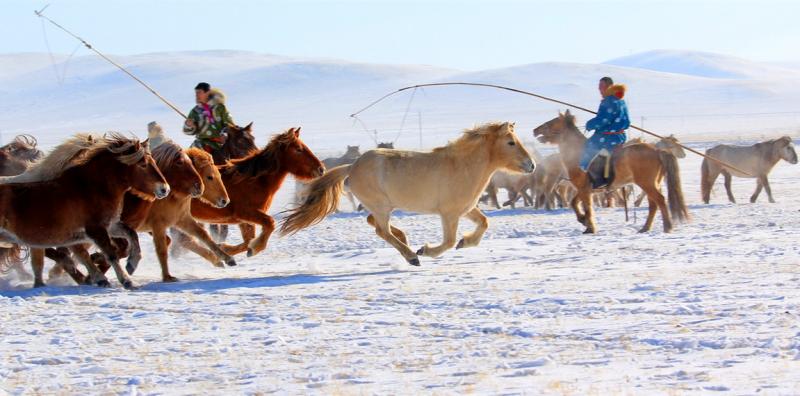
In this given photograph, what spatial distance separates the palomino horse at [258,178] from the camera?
11.1 metres

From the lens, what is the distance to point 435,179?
10.9 metres

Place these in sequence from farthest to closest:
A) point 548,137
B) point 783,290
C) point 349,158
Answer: point 349,158, point 548,137, point 783,290

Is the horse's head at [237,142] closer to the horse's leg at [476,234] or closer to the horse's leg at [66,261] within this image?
the horse's leg at [476,234]

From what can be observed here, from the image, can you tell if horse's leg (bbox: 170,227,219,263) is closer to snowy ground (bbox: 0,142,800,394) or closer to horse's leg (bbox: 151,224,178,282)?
snowy ground (bbox: 0,142,800,394)

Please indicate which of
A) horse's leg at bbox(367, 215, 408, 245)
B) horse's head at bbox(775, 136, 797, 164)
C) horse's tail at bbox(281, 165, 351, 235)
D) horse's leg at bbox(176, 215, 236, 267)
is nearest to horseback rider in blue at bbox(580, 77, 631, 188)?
horse's leg at bbox(367, 215, 408, 245)

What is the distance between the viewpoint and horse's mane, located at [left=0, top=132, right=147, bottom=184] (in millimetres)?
9281

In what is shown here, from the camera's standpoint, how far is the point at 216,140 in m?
12.5

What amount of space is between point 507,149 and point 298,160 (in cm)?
212

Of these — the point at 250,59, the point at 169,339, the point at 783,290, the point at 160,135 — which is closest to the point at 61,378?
the point at 169,339

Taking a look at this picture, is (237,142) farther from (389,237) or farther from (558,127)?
(558,127)

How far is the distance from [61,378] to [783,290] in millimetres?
4778

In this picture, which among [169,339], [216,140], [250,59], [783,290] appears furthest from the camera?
[250,59]

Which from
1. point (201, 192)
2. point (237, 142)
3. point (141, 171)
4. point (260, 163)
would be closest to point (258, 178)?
point (260, 163)

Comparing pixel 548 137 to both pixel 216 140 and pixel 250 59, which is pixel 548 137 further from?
pixel 250 59
